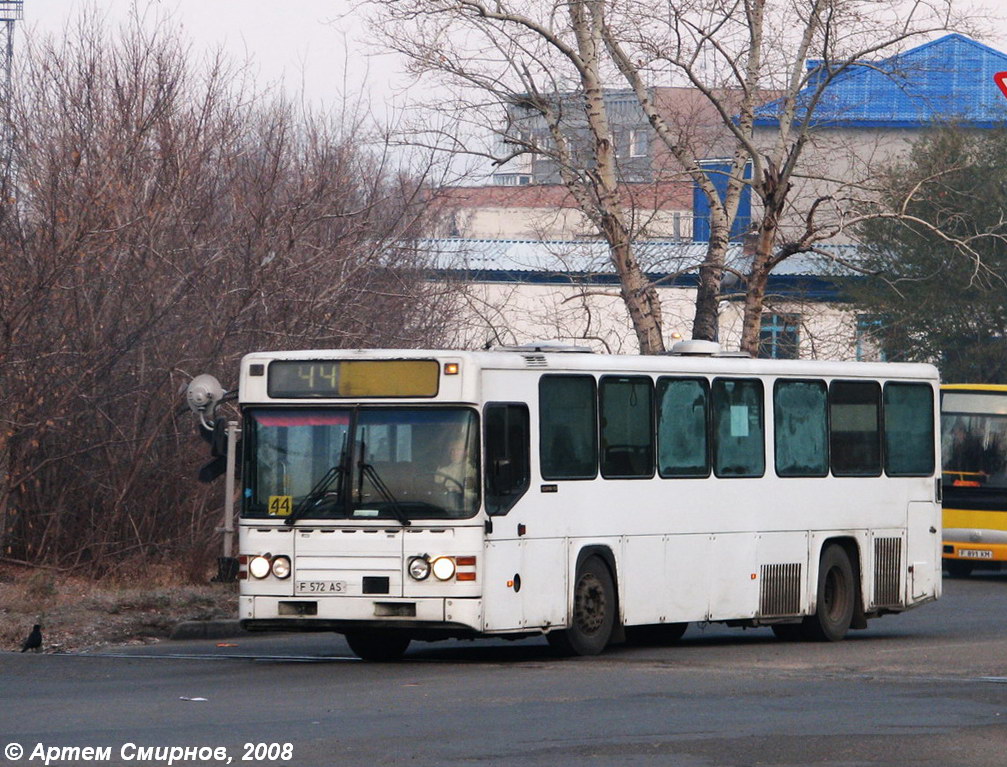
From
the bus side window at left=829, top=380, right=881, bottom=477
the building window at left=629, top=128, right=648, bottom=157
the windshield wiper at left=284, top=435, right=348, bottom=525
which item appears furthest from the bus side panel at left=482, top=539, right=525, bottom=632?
the building window at left=629, top=128, right=648, bottom=157

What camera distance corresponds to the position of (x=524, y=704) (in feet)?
39.1

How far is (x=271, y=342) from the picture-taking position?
23.6 m

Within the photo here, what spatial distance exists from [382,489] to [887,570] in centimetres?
645

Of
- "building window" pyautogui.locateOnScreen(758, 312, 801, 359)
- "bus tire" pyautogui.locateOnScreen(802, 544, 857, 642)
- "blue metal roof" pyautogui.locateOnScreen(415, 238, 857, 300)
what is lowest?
"bus tire" pyautogui.locateOnScreen(802, 544, 857, 642)

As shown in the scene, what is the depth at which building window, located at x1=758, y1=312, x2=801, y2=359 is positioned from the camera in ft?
98.5

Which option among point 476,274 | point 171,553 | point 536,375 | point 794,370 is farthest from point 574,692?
point 476,274

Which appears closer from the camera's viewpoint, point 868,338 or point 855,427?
point 855,427

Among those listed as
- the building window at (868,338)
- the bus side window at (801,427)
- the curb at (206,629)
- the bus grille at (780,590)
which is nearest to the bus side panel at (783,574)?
the bus grille at (780,590)

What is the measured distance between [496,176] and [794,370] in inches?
476

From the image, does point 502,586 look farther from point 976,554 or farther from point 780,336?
point 780,336

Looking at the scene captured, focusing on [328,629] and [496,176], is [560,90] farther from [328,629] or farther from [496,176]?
[328,629]

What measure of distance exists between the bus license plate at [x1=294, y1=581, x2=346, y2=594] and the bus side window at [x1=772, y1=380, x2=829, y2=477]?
4.96m

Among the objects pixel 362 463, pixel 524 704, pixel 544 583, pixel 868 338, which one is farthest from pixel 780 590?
pixel 868 338

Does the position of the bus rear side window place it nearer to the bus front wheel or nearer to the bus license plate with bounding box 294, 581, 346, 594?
→ the bus license plate with bounding box 294, 581, 346, 594
